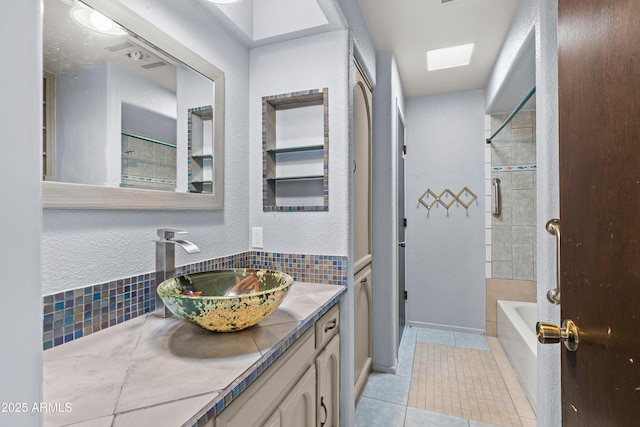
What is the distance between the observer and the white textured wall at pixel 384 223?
2383 mm

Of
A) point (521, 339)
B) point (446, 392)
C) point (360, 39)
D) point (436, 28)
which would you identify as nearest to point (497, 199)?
point (521, 339)

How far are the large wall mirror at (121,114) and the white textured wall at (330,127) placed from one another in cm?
32

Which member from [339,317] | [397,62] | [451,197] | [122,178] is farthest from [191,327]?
[451,197]

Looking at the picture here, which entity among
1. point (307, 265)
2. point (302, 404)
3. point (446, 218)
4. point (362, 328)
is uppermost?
point (446, 218)

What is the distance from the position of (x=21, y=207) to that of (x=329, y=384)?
4.44 feet

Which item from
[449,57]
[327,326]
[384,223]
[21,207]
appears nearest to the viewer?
[21,207]

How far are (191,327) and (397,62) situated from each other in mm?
2593

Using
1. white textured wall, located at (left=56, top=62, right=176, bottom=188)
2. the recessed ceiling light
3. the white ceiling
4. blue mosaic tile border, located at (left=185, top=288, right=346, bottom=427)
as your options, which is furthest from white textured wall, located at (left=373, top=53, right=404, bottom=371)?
white textured wall, located at (left=56, top=62, right=176, bottom=188)

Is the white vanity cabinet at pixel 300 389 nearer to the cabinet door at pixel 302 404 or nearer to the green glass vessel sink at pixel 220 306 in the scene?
the cabinet door at pixel 302 404

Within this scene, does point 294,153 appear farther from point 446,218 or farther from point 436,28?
point 446,218

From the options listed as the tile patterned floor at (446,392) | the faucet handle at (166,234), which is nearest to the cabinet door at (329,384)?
the tile patterned floor at (446,392)

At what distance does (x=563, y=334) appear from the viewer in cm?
70

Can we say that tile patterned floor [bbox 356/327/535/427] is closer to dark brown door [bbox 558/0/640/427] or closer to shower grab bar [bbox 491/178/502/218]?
shower grab bar [bbox 491/178/502/218]

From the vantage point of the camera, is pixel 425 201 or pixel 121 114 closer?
pixel 121 114
